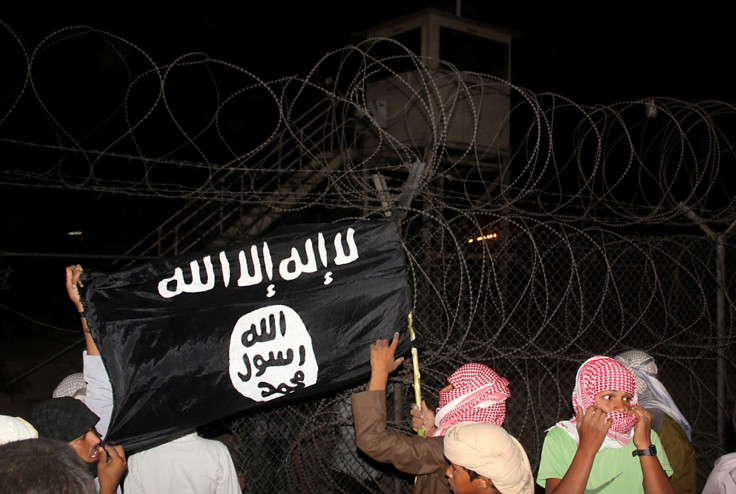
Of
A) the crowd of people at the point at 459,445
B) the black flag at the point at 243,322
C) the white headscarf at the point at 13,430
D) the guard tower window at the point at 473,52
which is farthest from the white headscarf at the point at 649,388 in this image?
the guard tower window at the point at 473,52

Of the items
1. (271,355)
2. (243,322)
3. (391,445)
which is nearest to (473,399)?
(391,445)

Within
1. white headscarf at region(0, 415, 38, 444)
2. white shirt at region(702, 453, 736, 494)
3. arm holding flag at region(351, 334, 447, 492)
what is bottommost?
white shirt at region(702, 453, 736, 494)

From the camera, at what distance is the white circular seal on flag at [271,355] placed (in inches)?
120

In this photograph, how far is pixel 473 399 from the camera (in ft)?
9.93

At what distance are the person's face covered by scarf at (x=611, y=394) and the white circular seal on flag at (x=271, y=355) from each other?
1.35 metres

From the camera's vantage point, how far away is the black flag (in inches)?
117

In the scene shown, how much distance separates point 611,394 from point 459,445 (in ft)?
3.05

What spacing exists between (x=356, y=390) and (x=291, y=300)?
2.98 feet

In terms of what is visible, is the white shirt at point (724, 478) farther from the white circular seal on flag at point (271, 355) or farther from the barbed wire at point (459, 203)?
the white circular seal on flag at point (271, 355)

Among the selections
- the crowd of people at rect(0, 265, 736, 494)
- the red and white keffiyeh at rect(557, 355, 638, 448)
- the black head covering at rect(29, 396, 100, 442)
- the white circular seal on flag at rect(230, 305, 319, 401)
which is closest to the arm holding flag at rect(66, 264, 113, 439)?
the crowd of people at rect(0, 265, 736, 494)

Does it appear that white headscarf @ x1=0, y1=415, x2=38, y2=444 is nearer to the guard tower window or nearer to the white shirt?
the white shirt

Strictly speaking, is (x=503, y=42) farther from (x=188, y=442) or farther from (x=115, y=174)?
(x=115, y=174)

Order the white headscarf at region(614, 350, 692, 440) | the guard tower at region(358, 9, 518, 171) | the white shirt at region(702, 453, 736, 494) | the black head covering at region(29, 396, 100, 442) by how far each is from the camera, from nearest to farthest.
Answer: the black head covering at region(29, 396, 100, 442), the white shirt at region(702, 453, 736, 494), the white headscarf at region(614, 350, 692, 440), the guard tower at region(358, 9, 518, 171)

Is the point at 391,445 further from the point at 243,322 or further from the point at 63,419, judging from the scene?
the point at 63,419
